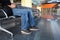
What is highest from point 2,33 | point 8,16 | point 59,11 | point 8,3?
point 8,3

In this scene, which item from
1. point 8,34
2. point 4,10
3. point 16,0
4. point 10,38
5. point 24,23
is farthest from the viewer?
point 16,0

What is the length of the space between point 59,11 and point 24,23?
5441 mm

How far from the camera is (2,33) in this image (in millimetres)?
2871

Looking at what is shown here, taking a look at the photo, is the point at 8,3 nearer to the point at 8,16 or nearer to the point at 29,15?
Result: the point at 8,16

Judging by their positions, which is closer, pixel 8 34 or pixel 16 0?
pixel 8 34

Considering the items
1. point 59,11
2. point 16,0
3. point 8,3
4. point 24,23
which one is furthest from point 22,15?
point 59,11

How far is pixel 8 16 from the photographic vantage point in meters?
3.22

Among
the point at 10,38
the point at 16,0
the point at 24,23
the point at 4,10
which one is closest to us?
the point at 10,38

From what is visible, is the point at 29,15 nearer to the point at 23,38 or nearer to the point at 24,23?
the point at 24,23

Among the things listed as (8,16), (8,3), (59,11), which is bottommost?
(59,11)

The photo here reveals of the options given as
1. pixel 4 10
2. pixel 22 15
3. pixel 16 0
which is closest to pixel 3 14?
pixel 4 10

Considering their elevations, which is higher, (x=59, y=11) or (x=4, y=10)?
(x=4, y=10)

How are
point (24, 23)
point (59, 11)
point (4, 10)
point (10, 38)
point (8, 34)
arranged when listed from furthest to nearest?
1. point (59, 11)
2. point (4, 10)
3. point (24, 23)
4. point (8, 34)
5. point (10, 38)

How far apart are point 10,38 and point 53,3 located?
606cm
